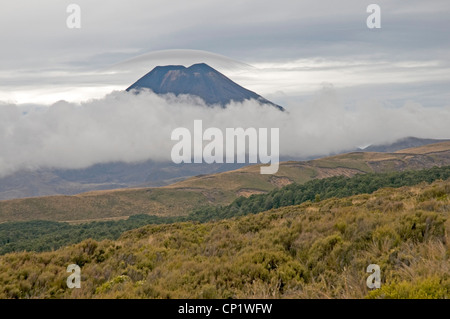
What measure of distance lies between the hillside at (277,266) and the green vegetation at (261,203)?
42383 millimetres

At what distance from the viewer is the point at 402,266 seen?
967cm

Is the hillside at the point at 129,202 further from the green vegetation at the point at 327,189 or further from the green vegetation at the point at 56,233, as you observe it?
the green vegetation at the point at 327,189

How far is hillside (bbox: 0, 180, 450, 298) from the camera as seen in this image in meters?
8.94

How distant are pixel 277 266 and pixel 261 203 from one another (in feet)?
252

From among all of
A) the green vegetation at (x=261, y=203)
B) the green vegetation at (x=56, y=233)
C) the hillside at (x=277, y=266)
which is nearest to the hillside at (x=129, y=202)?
the green vegetation at (x=56, y=233)

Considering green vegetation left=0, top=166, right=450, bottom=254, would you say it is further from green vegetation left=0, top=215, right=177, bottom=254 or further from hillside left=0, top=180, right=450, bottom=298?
hillside left=0, top=180, right=450, bottom=298

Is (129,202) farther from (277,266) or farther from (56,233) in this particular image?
(277,266)

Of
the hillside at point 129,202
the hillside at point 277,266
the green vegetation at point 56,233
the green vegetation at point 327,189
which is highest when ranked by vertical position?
the hillside at point 277,266

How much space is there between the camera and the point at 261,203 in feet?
288

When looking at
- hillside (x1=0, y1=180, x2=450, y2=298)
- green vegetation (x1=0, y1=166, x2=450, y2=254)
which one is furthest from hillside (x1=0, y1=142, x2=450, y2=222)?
hillside (x1=0, y1=180, x2=450, y2=298)

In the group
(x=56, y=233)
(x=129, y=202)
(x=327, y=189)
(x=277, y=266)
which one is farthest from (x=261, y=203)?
(x=129, y=202)

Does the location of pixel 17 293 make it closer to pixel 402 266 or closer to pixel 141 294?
pixel 141 294

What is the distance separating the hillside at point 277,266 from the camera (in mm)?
8938
